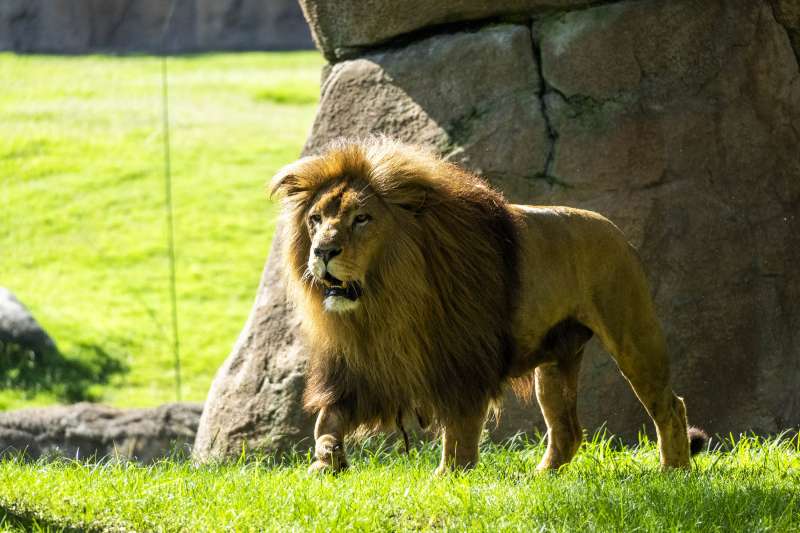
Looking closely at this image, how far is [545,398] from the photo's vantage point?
18.1 ft

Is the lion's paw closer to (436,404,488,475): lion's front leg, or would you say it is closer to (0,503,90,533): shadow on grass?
(436,404,488,475): lion's front leg

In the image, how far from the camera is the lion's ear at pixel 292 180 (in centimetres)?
496

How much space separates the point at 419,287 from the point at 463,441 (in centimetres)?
64

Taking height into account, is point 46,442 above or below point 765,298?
below

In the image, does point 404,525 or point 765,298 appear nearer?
point 404,525

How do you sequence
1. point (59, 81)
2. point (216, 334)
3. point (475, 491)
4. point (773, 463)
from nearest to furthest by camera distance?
point (475, 491)
point (773, 463)
point (216, 334)
point (59, 81)

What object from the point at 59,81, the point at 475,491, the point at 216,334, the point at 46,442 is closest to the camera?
the point at 475,491

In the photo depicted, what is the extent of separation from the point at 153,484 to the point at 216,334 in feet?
25.6

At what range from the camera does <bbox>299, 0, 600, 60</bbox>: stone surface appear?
6.61 m

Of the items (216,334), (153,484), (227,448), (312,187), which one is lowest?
(216,334)

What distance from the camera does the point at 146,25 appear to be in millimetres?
16219

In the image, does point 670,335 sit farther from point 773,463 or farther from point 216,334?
point 216,334

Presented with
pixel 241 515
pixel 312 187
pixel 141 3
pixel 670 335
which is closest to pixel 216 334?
pixel 141 3

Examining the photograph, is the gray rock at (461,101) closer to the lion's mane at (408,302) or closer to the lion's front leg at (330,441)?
the lion's mane at (408,302)
